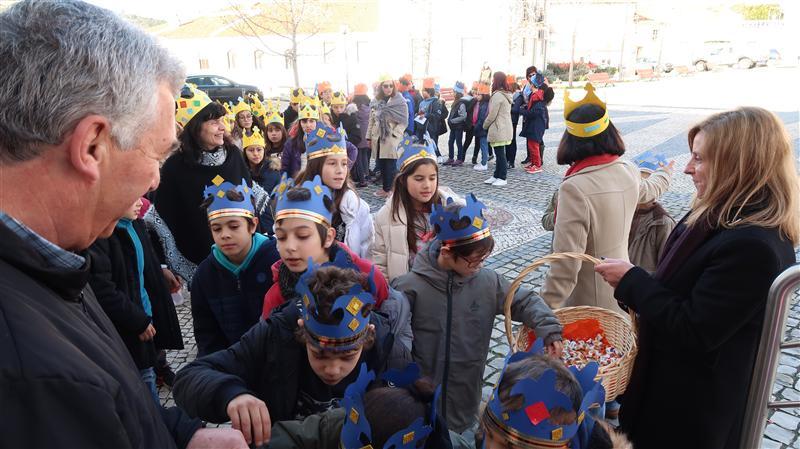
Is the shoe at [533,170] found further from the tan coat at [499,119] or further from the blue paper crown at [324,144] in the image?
the blue paper crown at [324,144]

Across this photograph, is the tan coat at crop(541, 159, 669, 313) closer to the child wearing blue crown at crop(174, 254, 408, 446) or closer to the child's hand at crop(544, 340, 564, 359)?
the child's hand at crop(544, 340, 564, 359)

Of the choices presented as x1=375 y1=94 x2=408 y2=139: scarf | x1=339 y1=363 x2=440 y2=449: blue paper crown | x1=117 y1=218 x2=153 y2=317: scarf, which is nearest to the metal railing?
x1=339 y1=363 x2=440 y2=449: blue paper crown

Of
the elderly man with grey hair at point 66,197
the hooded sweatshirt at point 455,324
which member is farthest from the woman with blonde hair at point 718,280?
the elderly man with grey hair at point 66,197

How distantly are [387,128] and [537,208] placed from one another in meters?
2.99

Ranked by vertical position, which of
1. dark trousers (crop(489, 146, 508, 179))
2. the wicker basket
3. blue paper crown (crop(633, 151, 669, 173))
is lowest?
dark trousers (crop(489, 146, 508, 179))

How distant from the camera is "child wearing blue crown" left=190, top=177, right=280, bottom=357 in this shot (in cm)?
288

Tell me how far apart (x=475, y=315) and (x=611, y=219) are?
1032mm

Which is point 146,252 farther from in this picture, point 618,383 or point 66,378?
point 618,383

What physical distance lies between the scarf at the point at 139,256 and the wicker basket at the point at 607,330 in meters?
2.18

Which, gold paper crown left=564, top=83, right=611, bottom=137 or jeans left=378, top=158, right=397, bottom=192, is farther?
jeans left=378, top=158, right=397, bottom=192

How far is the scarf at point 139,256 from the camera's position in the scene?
3.00 m

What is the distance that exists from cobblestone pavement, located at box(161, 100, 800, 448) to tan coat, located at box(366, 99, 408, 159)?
804mm

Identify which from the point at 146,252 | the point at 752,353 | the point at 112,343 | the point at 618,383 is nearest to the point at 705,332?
the point at 752,353

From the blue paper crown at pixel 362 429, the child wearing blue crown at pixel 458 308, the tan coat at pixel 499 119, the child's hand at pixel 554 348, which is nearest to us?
the blue paper crown at pixel 362 429
